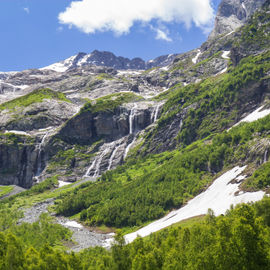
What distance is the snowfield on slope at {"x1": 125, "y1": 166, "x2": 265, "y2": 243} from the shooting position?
79056 millimetres

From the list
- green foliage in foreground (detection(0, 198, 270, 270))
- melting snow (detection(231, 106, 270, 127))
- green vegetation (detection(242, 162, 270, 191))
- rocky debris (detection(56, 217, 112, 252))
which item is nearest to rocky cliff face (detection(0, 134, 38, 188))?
rocky debris (detection(56, 217, 112, 252))

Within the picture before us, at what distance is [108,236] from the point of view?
95625 mm

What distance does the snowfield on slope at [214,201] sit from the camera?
79.1 m

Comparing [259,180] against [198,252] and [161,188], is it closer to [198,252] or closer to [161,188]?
[161,188]

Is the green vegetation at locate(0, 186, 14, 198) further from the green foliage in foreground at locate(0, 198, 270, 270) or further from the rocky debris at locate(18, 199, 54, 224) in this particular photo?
the green foliage in foreground at locate(0, 198, 270, 270)

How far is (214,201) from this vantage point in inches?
3401

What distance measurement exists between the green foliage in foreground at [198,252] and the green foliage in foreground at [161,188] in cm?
3704

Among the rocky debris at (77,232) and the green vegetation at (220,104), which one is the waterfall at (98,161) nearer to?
the green vegetation at (220,104)

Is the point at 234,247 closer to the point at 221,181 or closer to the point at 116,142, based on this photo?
the point at 221,181

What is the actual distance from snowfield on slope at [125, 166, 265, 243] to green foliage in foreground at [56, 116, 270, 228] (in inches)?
216

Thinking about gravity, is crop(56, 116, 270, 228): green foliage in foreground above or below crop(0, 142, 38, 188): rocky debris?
below

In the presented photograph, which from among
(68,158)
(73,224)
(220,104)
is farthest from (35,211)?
(220,104)

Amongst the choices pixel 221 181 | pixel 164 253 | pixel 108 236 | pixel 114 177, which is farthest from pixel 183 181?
pixel 164 253

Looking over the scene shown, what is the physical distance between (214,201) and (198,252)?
49.6 meters
